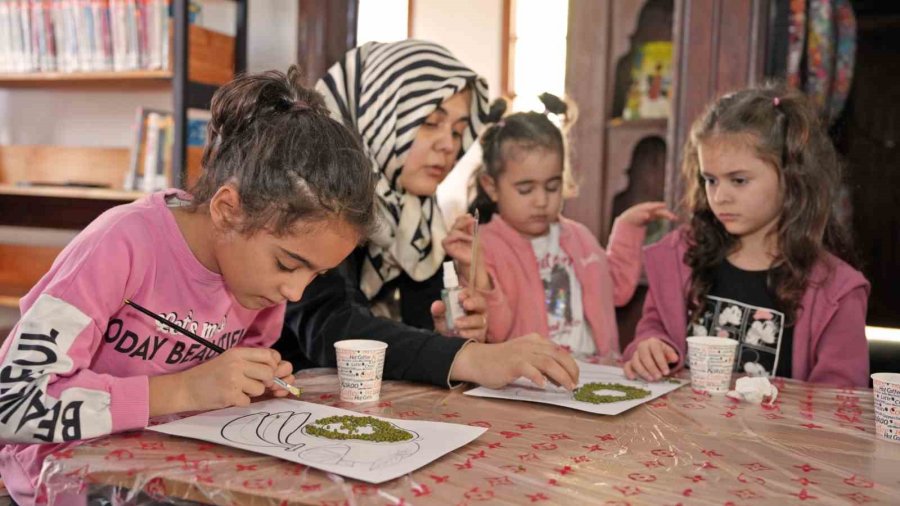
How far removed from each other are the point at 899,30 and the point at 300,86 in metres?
1.70

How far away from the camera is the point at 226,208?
1.09 meters

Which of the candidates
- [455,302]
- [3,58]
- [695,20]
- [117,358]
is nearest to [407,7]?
[3,58]

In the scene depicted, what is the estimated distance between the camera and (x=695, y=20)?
228cm

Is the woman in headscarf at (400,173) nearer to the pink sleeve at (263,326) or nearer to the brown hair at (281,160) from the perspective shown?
the pink sleeve at (263,326)

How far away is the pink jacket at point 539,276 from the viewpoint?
2.01 meters

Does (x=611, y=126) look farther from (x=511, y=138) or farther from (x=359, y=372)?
(x=359, y=372)

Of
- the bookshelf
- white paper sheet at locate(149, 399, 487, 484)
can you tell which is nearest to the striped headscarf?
white paper sheet at locate(149, 399, 487, 484)

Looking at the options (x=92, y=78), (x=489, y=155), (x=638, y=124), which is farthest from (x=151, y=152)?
(x=638, y=124)

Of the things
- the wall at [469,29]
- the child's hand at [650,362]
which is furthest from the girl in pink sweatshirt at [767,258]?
the wall at [469,29]

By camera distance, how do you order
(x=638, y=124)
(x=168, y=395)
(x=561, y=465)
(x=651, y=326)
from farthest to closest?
→ (x=638, y=124) < (x=651, y=326) < (x=168, y=395) < (x=561, y=465)

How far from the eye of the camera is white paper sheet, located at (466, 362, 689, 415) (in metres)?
1.12

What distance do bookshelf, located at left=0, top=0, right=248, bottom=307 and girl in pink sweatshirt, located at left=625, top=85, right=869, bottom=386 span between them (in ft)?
5.74

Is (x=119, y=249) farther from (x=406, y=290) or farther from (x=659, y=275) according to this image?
(x=659, y=275)

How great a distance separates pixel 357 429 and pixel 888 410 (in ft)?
2.18
